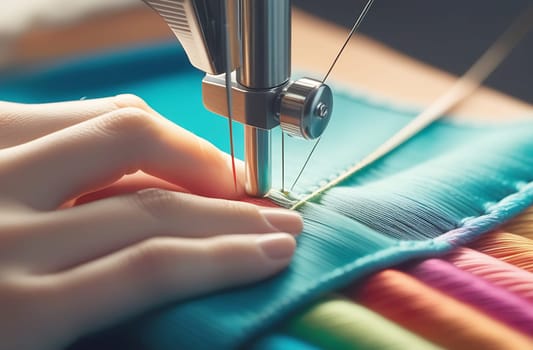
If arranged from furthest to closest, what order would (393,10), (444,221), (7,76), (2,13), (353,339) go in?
(393,10), (2,13), (7,76), (444,221), (353,339)

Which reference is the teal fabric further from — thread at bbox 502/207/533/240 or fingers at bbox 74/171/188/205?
fingers at bbox 74/171/188/205

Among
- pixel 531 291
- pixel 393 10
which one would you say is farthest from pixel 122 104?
pixel 393 10

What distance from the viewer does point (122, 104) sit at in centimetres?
66

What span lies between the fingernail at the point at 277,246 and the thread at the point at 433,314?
58 millimetres

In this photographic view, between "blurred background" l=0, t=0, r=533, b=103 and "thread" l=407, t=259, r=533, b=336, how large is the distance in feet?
1.64

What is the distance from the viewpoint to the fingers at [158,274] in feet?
1.68

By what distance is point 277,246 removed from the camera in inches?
21.7

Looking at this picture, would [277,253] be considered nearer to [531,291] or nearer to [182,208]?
[182,208]

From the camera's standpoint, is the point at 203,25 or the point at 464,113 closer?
the point at 203,25

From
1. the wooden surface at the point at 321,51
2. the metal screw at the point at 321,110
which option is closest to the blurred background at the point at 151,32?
the wooden surface at the point at 321,51

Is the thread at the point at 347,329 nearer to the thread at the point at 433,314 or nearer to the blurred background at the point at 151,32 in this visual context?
the thread at the point at 433,314

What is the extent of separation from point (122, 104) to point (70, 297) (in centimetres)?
21

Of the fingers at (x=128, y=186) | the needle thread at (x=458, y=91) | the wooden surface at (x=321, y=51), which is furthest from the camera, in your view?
the wooden surface at (x=321, y=51)

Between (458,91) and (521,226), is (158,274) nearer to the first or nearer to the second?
(521,226)
